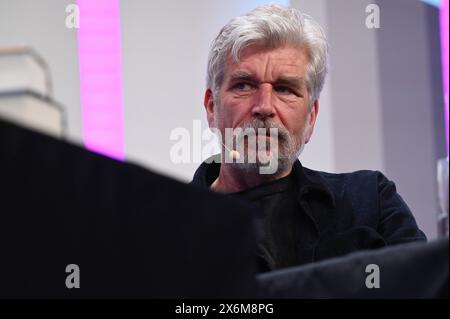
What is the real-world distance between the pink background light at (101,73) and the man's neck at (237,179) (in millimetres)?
972

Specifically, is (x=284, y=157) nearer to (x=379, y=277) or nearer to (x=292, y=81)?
(x=292, y=81)

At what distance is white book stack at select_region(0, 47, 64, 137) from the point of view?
2.06 ft

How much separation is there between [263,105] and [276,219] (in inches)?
9.9

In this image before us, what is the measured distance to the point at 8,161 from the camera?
586 mm

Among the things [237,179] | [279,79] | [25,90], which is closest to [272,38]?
[279,79]

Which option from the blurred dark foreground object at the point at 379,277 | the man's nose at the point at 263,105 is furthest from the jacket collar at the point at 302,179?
the blurred dark foreground object at the point at 379,277

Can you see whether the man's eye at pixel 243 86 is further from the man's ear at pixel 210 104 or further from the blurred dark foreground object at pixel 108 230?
the blurred dark foreground object at pixel 108 230

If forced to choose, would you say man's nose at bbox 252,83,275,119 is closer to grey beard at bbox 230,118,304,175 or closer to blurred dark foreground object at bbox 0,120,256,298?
grey beard at bbox 230,118,304,175

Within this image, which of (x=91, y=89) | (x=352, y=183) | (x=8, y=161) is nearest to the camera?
(x=8, y=161)

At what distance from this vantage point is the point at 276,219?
149 centimetres

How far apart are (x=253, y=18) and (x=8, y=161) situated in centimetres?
→ 114

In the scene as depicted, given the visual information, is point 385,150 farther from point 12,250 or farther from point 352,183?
point 12,250
